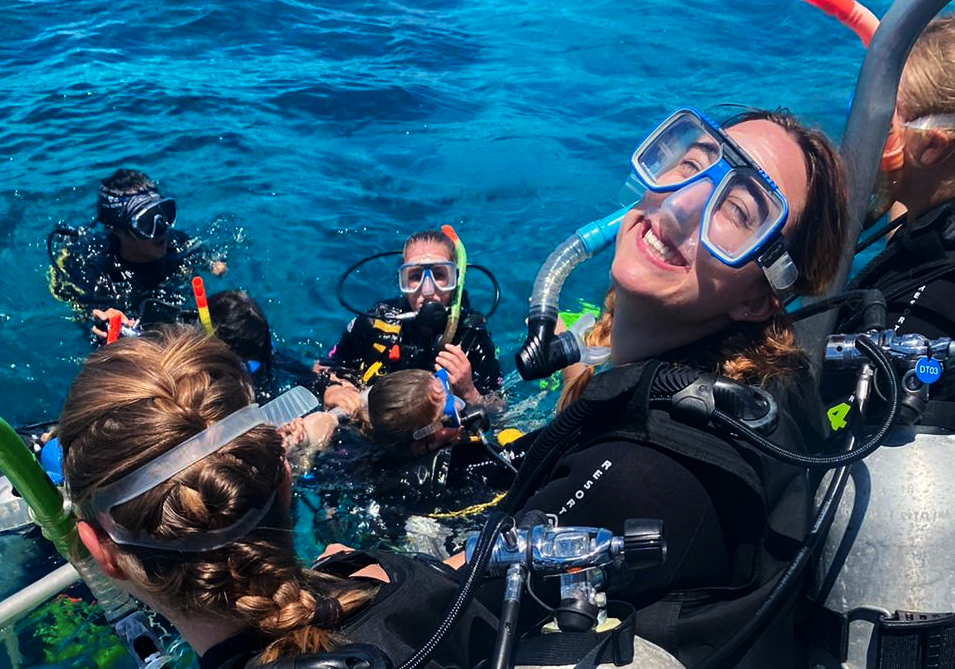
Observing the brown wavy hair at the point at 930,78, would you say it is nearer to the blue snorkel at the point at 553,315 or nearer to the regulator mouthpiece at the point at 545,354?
the blue snorkel at the point at 553,315

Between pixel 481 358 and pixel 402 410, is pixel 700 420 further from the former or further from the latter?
pixel 481 358

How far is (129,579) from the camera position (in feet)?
5.36

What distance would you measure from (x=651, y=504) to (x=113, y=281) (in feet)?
15.1

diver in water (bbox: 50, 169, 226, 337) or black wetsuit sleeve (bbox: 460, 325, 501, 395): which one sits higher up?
diver in water (bbox: 50, 169, 226, 337)

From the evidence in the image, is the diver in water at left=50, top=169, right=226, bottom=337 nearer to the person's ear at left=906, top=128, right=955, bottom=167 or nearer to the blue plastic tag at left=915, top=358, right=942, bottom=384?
the person's ear at left=906, top=128, right=955, bottom=167

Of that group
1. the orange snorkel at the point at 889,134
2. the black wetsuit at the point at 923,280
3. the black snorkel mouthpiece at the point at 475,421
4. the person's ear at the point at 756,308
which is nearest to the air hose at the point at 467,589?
the person's ear at the point at 756,308

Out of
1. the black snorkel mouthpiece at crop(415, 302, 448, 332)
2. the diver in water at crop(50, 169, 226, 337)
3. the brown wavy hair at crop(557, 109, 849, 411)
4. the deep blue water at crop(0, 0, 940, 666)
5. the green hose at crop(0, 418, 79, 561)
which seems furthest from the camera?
the deep blue water at crop(0, 0, 940, 666)

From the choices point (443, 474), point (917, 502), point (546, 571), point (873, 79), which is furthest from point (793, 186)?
point (443, 474)

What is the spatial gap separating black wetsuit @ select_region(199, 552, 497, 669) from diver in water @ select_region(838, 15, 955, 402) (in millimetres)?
1239

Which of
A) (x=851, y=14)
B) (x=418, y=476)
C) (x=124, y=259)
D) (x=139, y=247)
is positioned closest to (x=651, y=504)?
(x=851, y=14)

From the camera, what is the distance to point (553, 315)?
8.01 ft

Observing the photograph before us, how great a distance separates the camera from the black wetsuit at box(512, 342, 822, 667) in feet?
5.44

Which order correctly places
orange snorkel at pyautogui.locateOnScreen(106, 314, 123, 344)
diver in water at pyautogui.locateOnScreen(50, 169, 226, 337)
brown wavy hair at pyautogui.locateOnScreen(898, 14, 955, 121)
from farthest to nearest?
1. diver in water at pyautogui.locateOnScreen(50, 169, 226, 337)
2. orange snorkel at pyautogui.locateOnScreen(106, 314, 123, 344)
3. brown wavy hair at pyautogui.locateOnScreen(898, 14, 955, 121)

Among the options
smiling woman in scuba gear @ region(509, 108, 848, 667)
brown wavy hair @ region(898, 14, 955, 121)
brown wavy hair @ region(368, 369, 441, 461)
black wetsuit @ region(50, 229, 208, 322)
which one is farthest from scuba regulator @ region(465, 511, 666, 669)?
black wetsuit @ region(50, 229, 208, 322)
